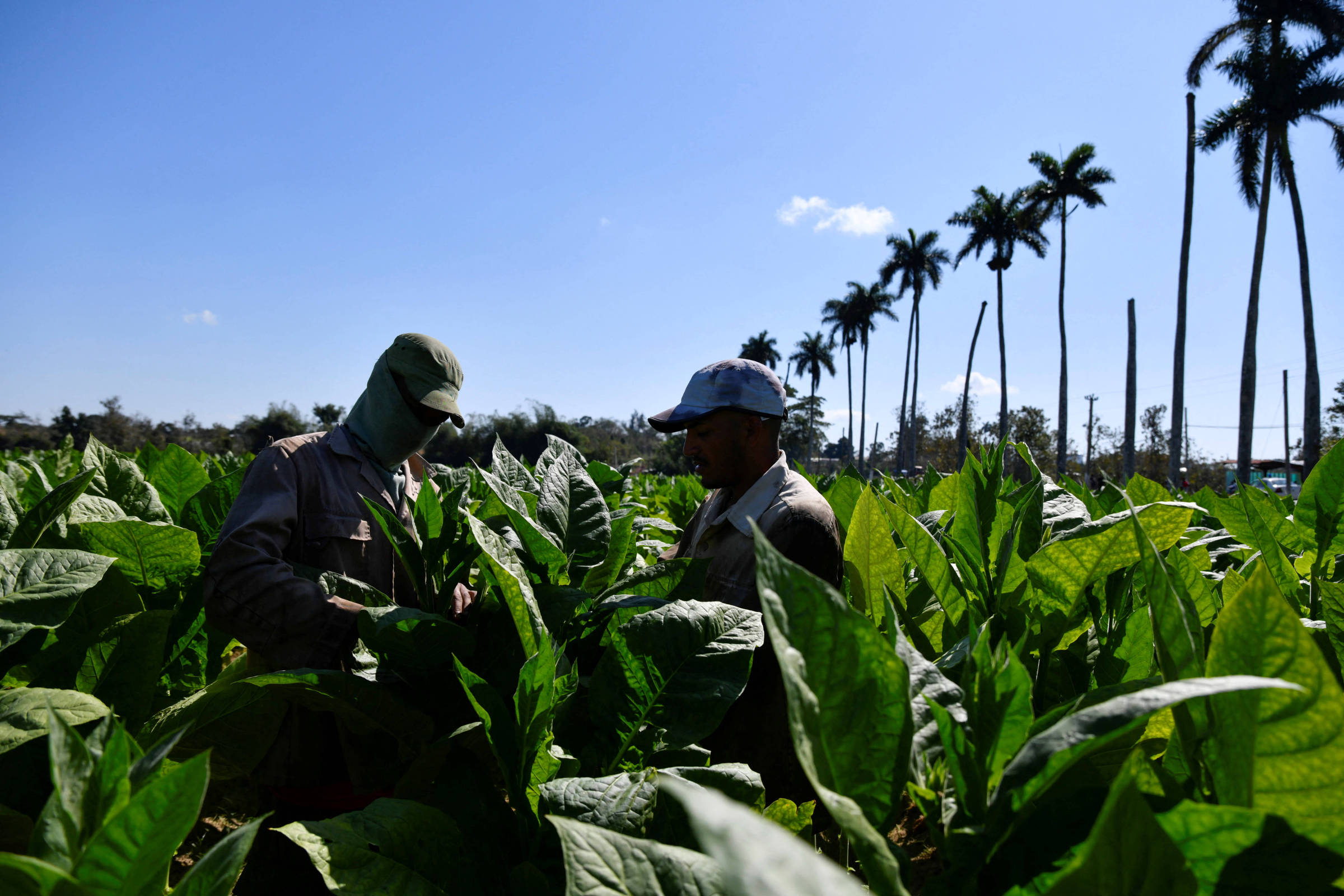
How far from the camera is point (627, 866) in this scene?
2.28 feet

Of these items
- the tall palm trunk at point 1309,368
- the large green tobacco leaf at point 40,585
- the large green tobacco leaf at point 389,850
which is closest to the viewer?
the large green tobacco leaf at point 389,850

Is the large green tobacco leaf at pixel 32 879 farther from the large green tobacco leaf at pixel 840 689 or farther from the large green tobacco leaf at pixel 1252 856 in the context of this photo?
the large green tobacco leaf at pixel 1252 856

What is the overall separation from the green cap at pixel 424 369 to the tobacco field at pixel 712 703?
87 cm

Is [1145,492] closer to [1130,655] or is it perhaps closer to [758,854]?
[1130,655]

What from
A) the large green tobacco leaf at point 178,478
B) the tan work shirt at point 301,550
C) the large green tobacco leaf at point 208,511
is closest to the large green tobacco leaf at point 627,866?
the tan work shirt at point 301,550

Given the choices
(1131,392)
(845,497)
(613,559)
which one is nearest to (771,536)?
(845,497)

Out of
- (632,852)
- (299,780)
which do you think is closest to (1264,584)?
(632,852)

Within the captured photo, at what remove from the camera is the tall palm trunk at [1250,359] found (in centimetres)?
2383

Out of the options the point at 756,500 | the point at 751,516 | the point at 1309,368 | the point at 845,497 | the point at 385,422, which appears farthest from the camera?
the point at 1309,368

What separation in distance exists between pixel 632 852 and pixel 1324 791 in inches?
24.3

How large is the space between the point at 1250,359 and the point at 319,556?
97.4ft

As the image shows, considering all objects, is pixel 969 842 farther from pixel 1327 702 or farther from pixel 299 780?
pixel 299 780

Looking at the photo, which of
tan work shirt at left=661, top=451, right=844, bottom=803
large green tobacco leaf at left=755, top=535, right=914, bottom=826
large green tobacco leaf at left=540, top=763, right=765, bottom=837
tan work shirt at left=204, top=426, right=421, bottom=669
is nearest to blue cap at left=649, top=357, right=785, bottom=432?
tan work shirt at left=661, top=451, right=844, bottom=803

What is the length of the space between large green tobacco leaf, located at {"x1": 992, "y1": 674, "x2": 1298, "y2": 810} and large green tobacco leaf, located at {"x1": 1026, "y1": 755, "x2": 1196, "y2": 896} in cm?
5
